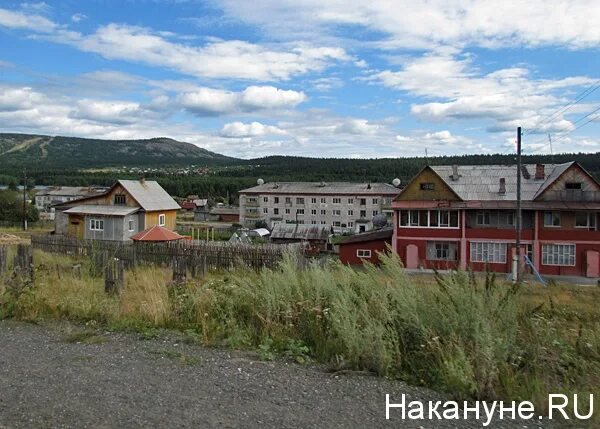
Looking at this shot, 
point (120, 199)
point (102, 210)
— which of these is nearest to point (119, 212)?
point (102, 210)

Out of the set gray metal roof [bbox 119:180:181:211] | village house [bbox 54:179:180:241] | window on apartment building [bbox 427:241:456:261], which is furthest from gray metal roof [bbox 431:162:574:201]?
village house [bbox 54:179:180:241]

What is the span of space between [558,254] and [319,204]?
48389 millimetres

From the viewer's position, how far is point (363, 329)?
561cm

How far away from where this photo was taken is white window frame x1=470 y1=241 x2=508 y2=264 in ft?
114

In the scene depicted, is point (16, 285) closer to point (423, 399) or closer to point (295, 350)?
point (295, 350)

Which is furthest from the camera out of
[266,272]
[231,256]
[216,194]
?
[216,194]

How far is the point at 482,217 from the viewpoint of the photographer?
3544cm

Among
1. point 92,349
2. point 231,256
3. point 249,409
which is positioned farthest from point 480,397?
point 231,256

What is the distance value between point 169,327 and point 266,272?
145 centimetres

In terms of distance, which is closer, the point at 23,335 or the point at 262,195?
the point at 23,335

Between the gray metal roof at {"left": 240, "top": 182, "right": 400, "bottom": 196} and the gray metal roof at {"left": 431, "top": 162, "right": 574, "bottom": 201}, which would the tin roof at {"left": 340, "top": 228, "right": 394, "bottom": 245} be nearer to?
the gray metal roof at {"left": 431, "top": 162, "right": 574, "bottom": 201}

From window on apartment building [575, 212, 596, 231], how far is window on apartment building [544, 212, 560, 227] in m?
1.13

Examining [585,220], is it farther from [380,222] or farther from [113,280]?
[113,280]

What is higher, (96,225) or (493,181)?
(493,181)
